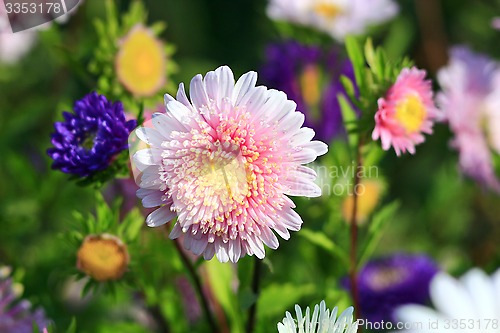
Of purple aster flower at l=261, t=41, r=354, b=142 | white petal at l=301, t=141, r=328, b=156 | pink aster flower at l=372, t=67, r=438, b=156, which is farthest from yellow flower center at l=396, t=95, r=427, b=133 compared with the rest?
purple aster flower at l=261, t=41, r=354, b=142

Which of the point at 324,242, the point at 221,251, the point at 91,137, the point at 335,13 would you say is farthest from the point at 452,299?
the point at 335,13

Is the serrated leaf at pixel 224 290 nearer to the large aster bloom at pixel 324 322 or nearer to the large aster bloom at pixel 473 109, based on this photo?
the large aster bloom at pixel 324 322

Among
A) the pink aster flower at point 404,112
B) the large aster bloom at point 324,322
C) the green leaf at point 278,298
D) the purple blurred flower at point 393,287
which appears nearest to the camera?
the large aster bloom at point 324,322

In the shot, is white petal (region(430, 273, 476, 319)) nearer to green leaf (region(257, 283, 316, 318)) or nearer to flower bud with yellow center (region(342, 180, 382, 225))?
green leaf (region(257, 283, 316, 318))

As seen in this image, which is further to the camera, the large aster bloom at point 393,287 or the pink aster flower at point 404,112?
the large aster bloom at point 393,287

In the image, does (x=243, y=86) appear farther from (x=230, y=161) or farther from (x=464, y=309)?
(x=464, y=309)

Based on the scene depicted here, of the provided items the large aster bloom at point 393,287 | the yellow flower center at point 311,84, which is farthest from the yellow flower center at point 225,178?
the yellow flower center at point 311,84

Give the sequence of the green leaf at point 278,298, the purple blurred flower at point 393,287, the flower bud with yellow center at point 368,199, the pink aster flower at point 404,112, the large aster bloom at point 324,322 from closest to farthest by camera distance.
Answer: the large aster bloom at point 324,322, the pink aster flower at point 404,112, the green leaf at point 278,298, the purple blurred flower at point 393,287, the flower bud with yellow center at point 368,199

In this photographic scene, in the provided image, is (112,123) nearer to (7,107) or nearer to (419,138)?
(419,138)
